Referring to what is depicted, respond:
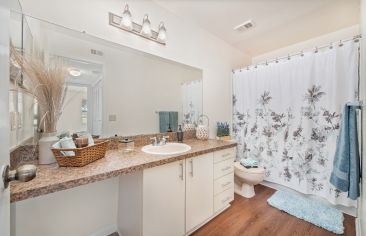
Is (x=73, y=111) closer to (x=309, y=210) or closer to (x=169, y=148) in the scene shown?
(x=169, y=148)

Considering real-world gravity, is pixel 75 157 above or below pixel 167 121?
below

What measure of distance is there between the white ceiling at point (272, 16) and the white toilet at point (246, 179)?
1912 millimetres

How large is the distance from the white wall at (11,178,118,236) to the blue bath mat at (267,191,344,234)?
1.84 metres

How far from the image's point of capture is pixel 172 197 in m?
1.28

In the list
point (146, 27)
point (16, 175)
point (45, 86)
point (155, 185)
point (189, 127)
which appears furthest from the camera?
point (189, 127)

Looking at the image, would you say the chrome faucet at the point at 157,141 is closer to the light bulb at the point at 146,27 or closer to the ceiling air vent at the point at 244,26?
the light bulb at the point at 146,27

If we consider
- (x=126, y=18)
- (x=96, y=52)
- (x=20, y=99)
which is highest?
(x=126, y=18)

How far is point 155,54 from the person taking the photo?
1.73m

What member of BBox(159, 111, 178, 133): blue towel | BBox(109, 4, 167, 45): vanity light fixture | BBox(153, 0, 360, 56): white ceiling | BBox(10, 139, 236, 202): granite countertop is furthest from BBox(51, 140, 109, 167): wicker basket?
BBox(153, 0, 360, 56): white ceiling

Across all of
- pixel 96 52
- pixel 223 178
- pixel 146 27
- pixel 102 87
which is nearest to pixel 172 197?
pixel 223 178

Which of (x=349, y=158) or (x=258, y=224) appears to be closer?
(x=349, y=158)

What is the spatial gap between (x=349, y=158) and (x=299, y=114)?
0.79 metres

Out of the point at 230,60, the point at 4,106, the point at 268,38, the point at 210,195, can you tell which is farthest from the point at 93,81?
the point at 268,38

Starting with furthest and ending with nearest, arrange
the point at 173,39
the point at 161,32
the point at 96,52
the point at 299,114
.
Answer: the point at 299,114, the point at 173,39, the point at 161,32, the point at 96,52
